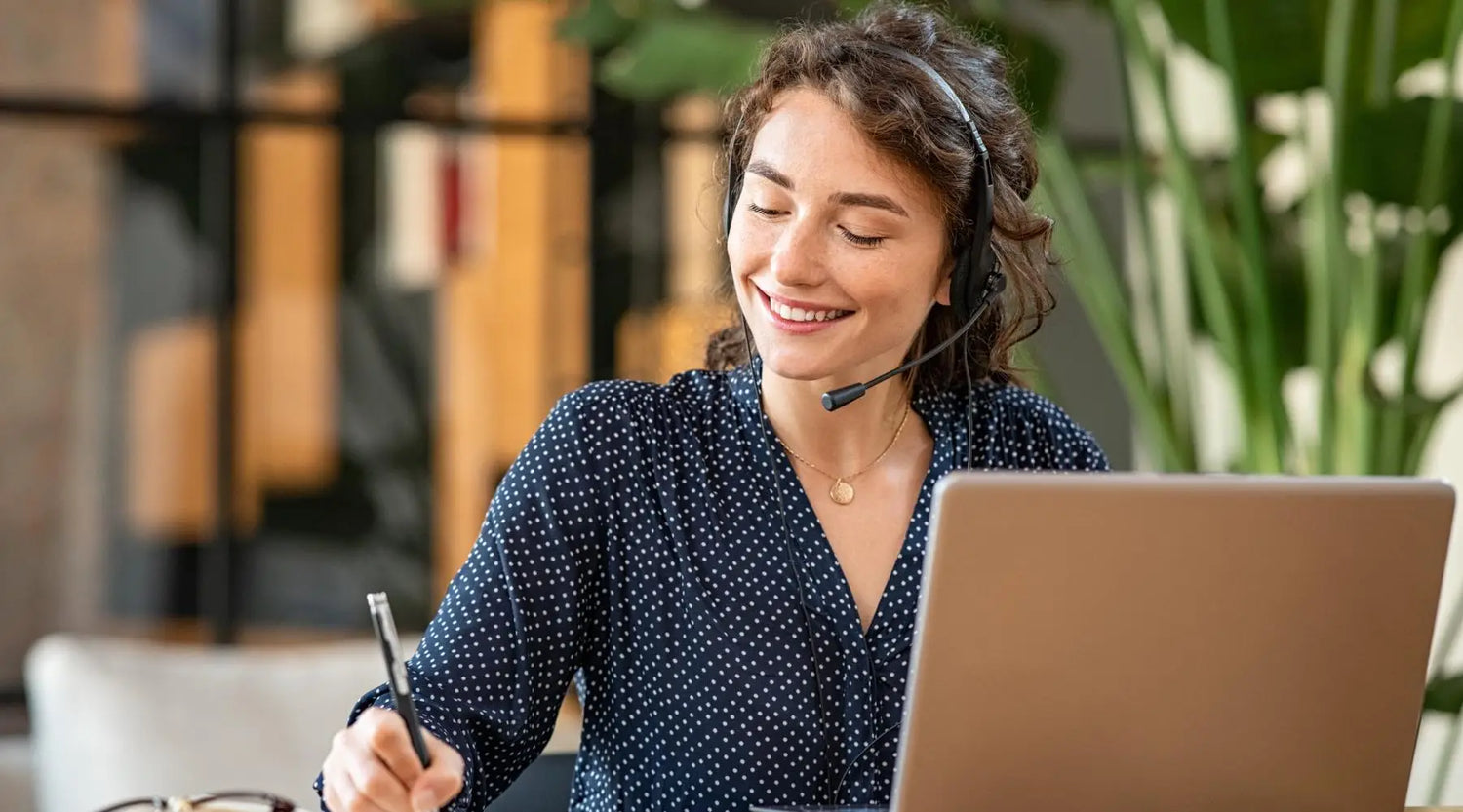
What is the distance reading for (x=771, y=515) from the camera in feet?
4.88

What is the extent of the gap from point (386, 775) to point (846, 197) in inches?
24.2

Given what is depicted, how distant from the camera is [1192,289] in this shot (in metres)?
2.77

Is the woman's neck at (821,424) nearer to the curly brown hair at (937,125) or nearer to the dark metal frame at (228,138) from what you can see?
the curly brown hair at (937,125)

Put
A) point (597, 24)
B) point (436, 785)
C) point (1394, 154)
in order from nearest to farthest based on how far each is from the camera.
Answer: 1. point (436, 785)
2. point (1394, 154)
3. point (597, 24)

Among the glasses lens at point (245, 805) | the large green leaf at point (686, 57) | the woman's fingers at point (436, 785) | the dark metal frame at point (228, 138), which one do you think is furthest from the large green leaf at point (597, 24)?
the woman's fingers at point (436, 785)

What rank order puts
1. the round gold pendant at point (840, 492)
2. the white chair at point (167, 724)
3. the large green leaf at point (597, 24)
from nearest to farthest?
the round gold pendant at point (840, 492) → the white chair at point (167, 724) → the large green leaf at point (597, 24)

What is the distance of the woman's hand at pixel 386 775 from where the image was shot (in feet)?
3.39

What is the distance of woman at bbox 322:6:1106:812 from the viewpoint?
1.39 metres

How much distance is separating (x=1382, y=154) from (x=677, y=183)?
6.81 ft

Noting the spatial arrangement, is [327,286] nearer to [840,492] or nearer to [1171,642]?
[840,492]

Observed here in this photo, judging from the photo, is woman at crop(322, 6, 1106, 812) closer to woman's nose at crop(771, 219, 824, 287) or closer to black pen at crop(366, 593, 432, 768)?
woman's nose at crop(771, 219, 824, 287)

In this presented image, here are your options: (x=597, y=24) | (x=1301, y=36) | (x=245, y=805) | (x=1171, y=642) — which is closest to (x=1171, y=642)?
(x=1171, y=642)

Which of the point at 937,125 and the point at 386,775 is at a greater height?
the point at 937,125

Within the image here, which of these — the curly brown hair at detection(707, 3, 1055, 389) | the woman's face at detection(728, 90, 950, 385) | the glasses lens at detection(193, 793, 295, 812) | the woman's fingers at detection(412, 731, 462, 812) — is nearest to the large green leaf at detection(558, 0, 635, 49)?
the curly brown hair at detection(707, 3, 1055, 389)
